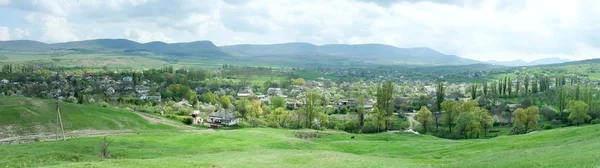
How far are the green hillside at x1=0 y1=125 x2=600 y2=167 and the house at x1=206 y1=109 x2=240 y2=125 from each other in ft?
157

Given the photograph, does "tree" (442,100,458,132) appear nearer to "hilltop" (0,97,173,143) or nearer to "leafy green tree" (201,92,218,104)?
"hilltop" (0,97,173,143)

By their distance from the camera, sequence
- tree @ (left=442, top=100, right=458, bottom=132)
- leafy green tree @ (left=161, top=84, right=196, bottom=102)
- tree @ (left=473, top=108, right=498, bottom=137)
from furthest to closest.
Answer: leafy green tree @ (left=161, top=84, right=196, bottom=102) → tree @ (left=442, top=100, right=458, bottom=132) → tree @ (left=473, top=108, right=498, bottom=137)

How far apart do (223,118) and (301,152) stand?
249ft

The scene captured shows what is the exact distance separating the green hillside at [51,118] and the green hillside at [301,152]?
21.7 meters

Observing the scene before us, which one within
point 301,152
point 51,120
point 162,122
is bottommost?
point 162,122

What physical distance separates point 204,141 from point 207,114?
72.5 metres

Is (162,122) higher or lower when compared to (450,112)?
lower

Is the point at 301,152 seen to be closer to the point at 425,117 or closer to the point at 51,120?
the point at 51,120

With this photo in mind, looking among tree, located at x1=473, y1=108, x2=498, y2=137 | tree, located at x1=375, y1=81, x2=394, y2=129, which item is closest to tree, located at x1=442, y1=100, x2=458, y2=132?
tree, located at x1=473, y1=108, x2=498, y2=137

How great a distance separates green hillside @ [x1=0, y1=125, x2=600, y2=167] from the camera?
105 feet

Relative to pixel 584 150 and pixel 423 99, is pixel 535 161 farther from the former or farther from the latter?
pixel 423 99

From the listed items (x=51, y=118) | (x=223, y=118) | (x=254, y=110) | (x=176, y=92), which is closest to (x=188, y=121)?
(x=223, y=118)

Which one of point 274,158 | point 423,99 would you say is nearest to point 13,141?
point 274,158

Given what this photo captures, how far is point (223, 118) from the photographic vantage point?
119 m
